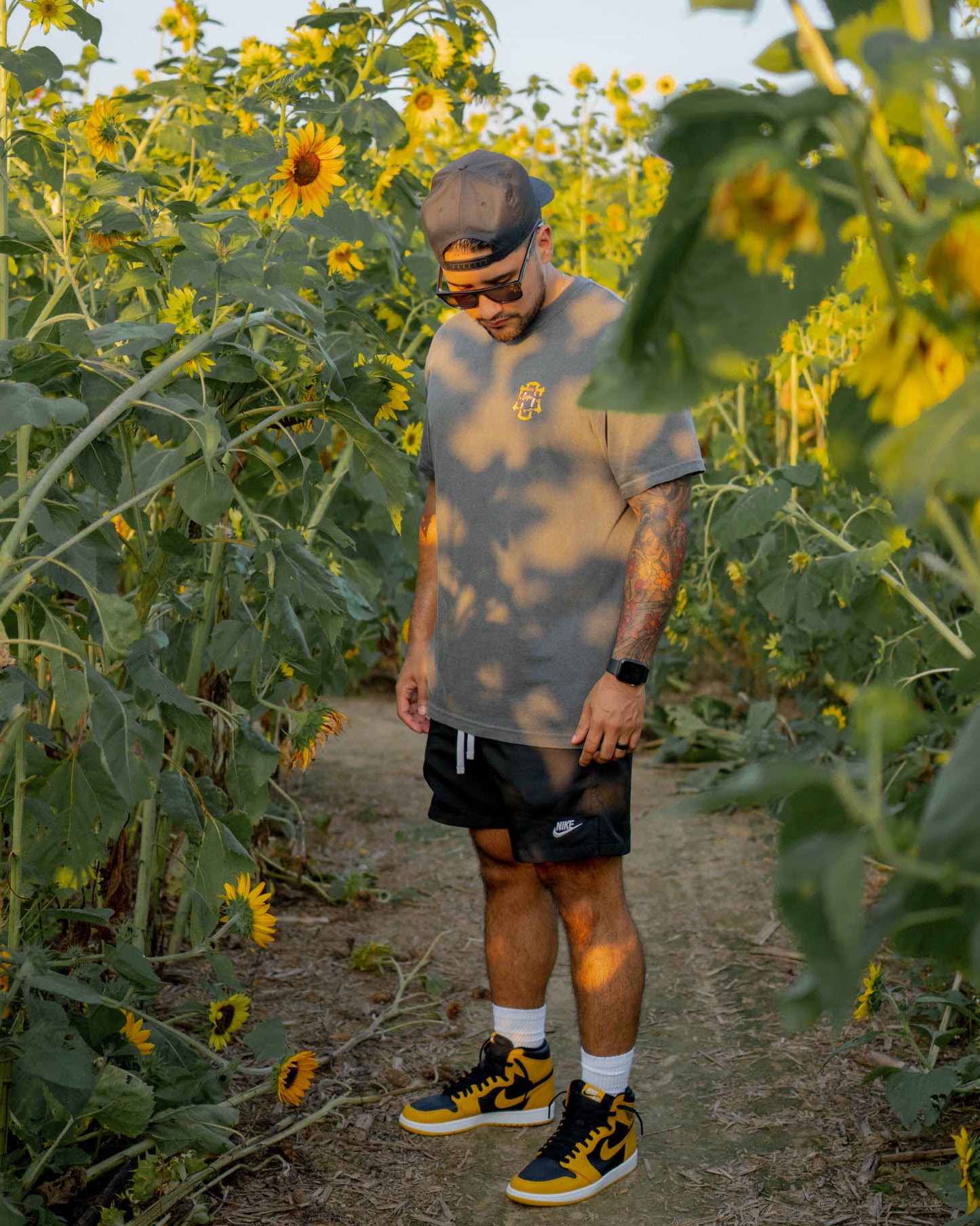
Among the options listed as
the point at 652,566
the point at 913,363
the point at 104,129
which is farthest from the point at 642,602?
the point at 913,363

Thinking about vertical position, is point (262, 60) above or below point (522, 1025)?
above

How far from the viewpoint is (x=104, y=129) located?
91.1 inches

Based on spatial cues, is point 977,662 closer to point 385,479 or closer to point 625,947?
point 385,479

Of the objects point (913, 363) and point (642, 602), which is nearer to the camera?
point (913, 363)

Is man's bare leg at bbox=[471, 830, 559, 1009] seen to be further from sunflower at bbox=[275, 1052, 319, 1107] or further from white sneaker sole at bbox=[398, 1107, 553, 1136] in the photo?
sunflower at bbox=[275, 1052, 319, 1107]

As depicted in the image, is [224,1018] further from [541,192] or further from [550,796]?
[541,192]

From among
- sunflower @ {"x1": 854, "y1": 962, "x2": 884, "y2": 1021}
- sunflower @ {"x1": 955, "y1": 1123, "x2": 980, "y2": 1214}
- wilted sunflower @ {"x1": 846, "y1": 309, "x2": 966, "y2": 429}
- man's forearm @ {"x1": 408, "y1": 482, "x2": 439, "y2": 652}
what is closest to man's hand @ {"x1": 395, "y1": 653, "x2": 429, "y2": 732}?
man's forearm @ {"x1": 408, "y1": 482, "x2": 439, "y2": 652}

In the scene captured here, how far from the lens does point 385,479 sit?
1853 mm

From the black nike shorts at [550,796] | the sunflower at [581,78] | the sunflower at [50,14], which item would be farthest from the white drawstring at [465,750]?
the sunflower at [581,78]

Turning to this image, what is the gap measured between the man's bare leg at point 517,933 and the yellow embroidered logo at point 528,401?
829mm

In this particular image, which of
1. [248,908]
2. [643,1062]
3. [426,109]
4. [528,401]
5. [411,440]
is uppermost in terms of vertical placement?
[426,109]

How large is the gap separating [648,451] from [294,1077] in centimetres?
121

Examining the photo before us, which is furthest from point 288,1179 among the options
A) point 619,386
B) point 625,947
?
point 619,386

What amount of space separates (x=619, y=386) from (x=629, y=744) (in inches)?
68.5
